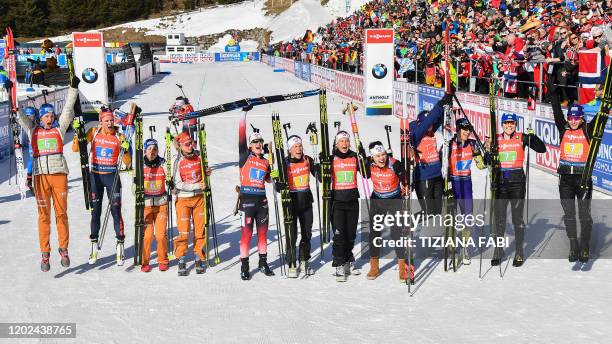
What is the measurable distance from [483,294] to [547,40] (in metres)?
11.7

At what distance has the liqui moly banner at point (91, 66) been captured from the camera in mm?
24953

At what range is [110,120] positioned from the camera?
973 cm

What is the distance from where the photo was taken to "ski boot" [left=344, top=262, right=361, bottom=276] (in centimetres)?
908

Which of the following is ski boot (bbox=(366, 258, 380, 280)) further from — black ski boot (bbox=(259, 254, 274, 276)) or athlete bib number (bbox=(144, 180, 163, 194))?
athlete bib number (bbox=(144, 180, 163, 194))

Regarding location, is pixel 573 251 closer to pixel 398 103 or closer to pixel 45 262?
pixel 45 262

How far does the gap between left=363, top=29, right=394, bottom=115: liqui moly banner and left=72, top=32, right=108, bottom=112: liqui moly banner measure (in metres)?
8.90

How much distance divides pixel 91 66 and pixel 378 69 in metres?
9.71

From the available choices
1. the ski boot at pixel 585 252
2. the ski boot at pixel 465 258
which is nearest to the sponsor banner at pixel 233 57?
the ski boot at pixel 465 258

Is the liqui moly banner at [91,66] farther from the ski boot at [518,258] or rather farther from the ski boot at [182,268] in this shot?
the ski boot at [518,258]

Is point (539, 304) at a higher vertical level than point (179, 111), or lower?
lower

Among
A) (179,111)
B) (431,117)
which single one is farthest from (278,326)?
(179,111)

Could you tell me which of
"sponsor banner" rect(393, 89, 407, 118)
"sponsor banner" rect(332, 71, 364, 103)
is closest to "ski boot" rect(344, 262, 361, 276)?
"sponsor banner" rect(393, 89, 407, 118)

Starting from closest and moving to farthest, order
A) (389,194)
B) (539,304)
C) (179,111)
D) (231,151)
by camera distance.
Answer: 1. (539,304)
2. (389,194)
3. (179,111)
4. (231,151)

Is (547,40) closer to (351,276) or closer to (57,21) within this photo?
(351,276)
